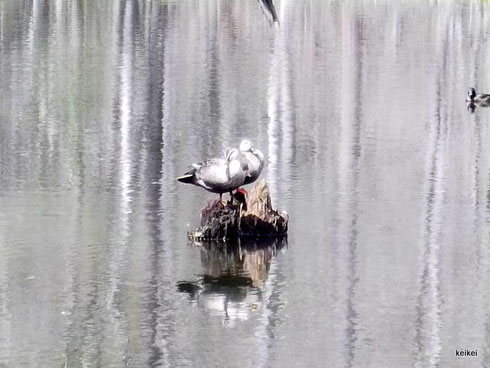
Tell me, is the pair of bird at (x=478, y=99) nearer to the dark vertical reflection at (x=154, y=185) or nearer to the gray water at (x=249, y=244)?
the gray water at (x=249, y=244)

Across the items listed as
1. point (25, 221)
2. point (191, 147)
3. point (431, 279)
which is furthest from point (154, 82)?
point (431, 279)

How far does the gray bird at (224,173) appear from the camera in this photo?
14.3m

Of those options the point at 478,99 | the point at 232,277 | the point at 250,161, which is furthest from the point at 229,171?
the point at 478,99

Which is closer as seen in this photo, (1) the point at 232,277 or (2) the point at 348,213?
(1) the point at 232,277

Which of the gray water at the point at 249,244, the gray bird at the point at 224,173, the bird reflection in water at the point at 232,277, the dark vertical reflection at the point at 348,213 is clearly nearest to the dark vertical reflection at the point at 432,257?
the gray water at the point at 249,244

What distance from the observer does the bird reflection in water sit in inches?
483

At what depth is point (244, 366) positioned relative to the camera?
10625mm

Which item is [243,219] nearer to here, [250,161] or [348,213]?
[250,161]

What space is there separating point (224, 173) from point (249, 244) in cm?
72

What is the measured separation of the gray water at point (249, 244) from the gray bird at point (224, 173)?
61cm

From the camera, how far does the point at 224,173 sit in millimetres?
14375

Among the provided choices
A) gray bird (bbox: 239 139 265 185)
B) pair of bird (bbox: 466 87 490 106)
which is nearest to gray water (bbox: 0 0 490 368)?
pair of bird (bbox: 466 87 490 106)

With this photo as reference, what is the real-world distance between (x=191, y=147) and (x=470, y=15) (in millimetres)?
36631

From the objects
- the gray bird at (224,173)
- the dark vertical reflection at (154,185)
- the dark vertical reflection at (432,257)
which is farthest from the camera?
the gray bird at (224,173)
